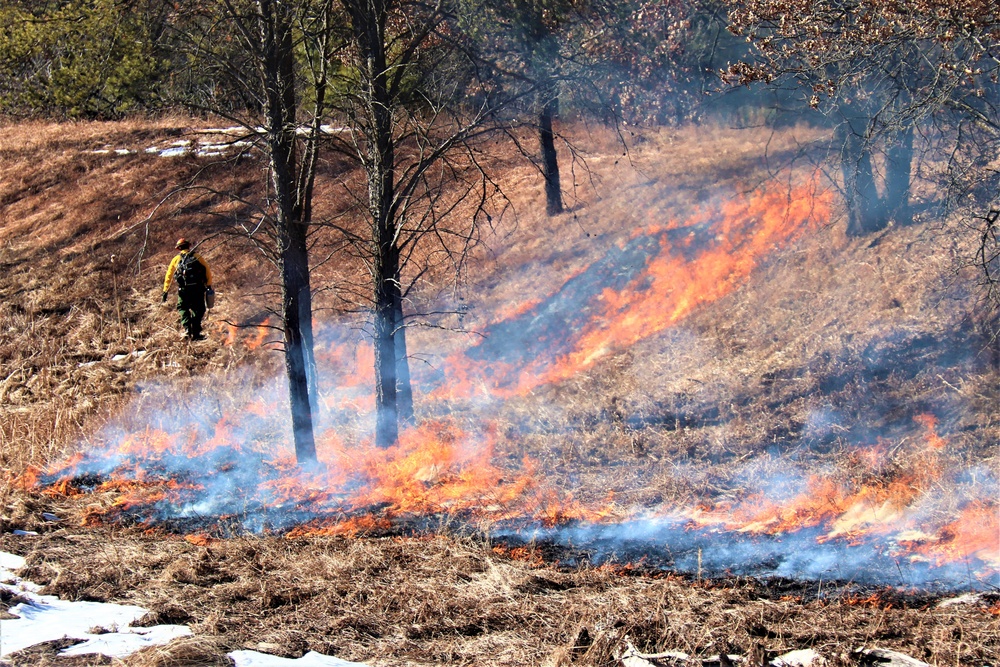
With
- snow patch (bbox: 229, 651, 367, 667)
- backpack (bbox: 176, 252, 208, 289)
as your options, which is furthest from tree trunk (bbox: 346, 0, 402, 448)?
snow patch (bbox: 229, 651, 367, 667)

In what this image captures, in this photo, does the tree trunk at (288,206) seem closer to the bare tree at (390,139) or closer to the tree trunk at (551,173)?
the bare tree at (390,139)

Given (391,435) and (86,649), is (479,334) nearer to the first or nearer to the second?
(391,435)

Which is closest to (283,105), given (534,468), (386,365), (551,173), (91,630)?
(386,365)

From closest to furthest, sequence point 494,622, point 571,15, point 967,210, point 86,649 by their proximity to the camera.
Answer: point 86,649
point 494,622
point 967,210
point 571,15

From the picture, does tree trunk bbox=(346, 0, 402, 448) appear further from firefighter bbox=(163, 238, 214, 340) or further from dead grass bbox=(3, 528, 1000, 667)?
firefighter bbox=(163, 238, 214, 340)

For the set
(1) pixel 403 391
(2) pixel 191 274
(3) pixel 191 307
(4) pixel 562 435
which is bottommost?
(4) pixel 562 435

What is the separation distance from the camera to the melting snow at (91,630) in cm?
649

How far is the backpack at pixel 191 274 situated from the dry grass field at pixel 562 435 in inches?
64.3

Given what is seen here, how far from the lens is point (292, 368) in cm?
1156

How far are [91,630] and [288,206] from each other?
5.54 metres

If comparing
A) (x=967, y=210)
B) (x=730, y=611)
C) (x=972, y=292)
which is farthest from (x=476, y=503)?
(x=967, y=210)

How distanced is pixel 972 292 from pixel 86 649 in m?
11.3

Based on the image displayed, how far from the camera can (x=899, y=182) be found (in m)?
14.6

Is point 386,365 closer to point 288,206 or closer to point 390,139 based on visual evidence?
point 288,206
